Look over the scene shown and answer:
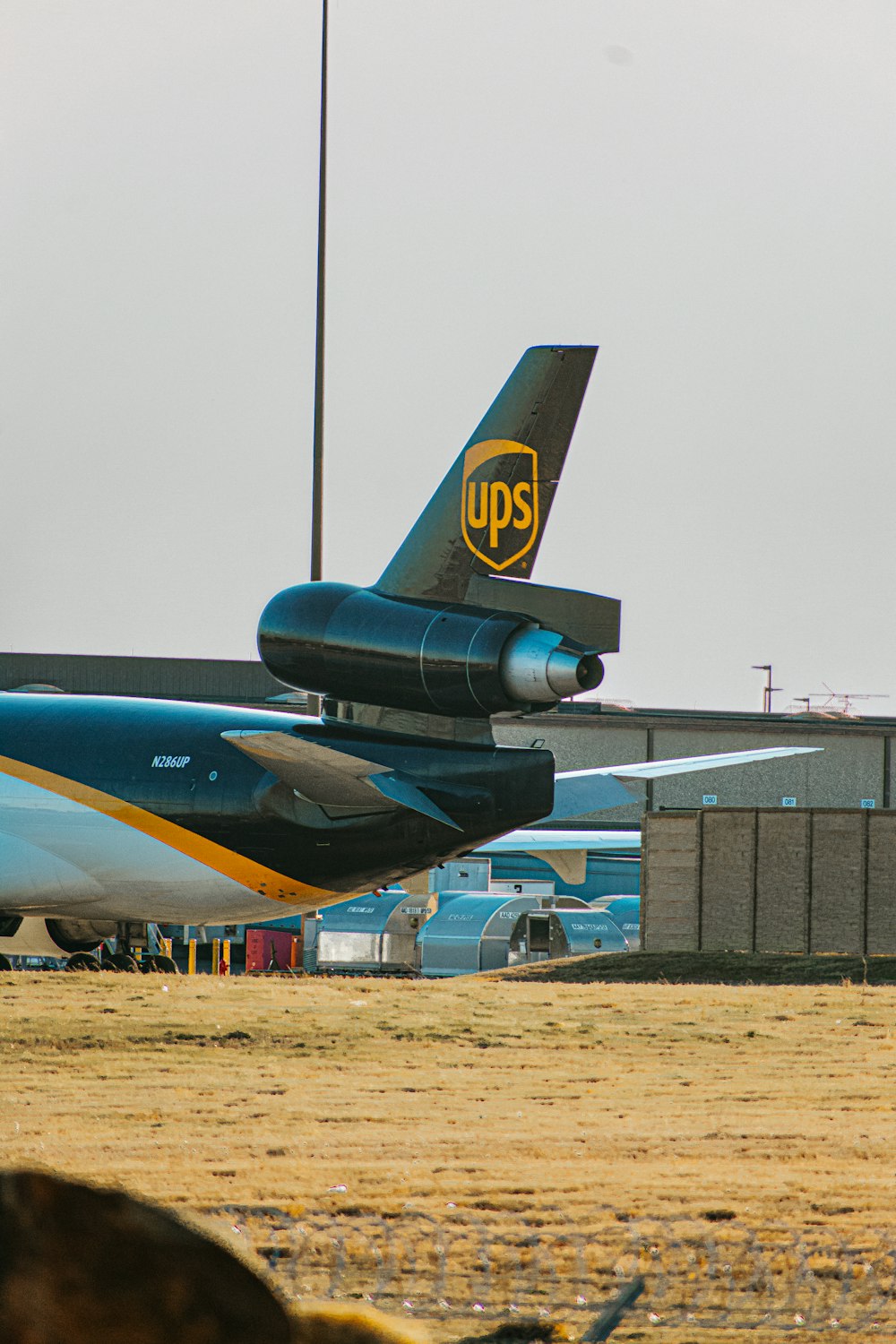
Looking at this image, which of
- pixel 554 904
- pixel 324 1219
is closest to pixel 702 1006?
pixel 324 1219

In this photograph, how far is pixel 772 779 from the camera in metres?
74.1

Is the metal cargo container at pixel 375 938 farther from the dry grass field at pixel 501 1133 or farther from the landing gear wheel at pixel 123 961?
the dry grass field at pixel 501 1133

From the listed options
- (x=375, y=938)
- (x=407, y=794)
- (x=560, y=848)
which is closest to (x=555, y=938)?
(x=560, y=848)

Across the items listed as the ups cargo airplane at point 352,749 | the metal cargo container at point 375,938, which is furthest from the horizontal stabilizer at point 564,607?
the metal cargo container at point 375,938

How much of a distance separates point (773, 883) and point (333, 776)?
1334 centimetres

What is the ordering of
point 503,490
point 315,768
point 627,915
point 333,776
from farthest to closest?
point 627,915
point 333,776
point 315,768
point 503,490

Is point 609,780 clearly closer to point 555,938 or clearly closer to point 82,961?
point 82,961

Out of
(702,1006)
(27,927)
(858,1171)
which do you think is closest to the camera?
(858,1171)

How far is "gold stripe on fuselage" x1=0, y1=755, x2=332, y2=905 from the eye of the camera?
994 inches

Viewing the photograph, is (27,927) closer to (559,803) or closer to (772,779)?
(559,803)

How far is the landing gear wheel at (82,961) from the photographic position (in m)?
30.2

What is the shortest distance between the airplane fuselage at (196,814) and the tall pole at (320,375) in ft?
23.9

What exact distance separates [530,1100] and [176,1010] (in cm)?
666

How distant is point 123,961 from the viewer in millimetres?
28922
